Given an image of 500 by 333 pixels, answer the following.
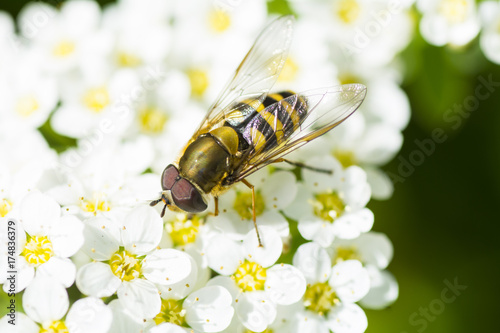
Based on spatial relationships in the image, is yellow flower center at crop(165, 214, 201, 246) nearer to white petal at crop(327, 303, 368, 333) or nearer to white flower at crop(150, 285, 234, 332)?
white flower at crop(150, 285, 234, 332)

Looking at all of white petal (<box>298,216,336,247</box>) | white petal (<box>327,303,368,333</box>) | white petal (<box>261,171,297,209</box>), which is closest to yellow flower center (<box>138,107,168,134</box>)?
white petal (<box>261,171,297,209</box>)

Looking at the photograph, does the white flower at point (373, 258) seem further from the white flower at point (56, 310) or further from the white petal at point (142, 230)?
the white flower at point (56, 310)

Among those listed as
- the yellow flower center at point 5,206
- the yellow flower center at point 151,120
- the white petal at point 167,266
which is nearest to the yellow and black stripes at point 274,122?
the white petal at point 167,266

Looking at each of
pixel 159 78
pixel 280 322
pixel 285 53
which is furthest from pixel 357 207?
pixel 159 78

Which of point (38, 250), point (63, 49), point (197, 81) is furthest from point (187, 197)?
point (63, 49)

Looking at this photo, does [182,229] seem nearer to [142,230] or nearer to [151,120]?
[142,230]

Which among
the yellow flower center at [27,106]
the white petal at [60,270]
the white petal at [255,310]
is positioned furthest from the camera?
the yellow flower center at [27,106]
